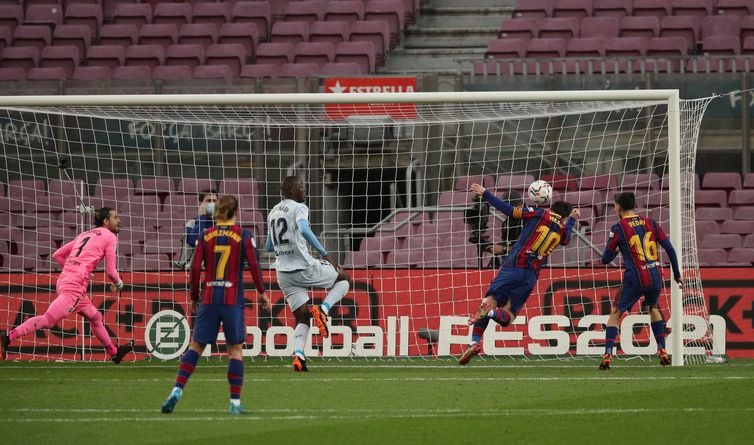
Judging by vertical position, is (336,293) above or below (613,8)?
below

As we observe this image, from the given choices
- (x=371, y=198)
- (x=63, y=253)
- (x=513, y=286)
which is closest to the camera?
(x=513, y=286)

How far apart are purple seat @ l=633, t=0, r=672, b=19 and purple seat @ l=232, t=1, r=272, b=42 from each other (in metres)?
6.88

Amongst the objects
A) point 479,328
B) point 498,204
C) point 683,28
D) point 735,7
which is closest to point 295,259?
point 479,328

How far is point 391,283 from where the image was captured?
1531 cm

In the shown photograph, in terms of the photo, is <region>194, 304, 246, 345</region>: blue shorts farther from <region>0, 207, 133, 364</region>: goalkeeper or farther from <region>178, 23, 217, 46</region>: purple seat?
<region>178, 23, 217, 46</region>: purple seat

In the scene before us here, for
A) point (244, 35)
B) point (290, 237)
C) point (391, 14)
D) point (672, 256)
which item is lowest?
point (672, 256)

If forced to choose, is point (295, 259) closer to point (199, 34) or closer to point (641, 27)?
point (641, 27)

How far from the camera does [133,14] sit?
24125 mm

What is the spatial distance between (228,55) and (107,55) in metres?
2.26

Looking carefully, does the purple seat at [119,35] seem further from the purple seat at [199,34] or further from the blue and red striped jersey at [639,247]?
the blue and red striped jersey at [639,247]

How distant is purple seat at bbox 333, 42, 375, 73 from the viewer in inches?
854

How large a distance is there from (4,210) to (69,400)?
7396 mm

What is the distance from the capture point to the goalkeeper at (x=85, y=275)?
13.4 meters

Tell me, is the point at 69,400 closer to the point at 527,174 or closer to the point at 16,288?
the point at 16,288
